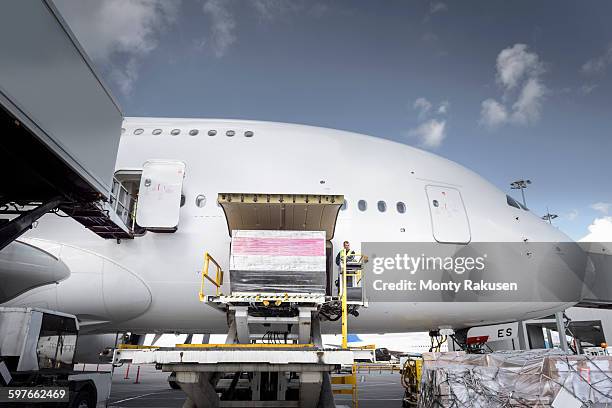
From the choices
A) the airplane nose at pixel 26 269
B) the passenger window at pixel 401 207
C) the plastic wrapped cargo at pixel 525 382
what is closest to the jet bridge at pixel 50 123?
the airplane nose at pixel 26 269

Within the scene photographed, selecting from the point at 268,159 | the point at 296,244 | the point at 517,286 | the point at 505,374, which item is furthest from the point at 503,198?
the point at 296,244

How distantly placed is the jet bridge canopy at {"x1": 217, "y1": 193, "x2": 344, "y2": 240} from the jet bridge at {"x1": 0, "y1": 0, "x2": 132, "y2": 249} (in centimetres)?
208

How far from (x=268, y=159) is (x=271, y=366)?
596 cm

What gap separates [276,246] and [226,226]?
2943 mm

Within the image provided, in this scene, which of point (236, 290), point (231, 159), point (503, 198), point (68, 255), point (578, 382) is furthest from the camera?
point (503, 198)

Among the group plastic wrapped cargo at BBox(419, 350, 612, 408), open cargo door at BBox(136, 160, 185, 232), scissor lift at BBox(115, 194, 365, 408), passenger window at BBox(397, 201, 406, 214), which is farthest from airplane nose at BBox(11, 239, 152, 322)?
plastic wrapped cargo at BBox(419, 350, 612, 408)

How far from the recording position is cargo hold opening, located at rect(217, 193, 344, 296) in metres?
6.73

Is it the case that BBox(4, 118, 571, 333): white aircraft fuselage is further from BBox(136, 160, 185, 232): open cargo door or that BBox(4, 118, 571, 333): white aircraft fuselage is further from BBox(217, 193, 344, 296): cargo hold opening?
BBox(217, 193, 344, 296): cargo hold opening

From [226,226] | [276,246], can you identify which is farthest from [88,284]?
[276,246]

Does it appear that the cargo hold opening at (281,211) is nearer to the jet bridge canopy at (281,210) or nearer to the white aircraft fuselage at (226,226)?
the jet bridge canopy at (281,210)

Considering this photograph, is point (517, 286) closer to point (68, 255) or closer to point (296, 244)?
point (296, 244)

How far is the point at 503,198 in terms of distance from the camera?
35.6 feet

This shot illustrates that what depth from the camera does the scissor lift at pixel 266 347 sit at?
4.50 metres

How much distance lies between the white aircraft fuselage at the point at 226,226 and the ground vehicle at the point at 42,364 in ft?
3.72
